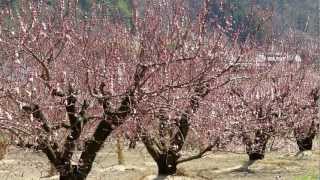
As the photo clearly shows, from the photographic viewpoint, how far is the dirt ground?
54.1 feet

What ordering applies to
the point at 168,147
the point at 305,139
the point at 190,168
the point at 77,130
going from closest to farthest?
the point at 77,130 → the point at 168,147 → the point at 190,168 → the point at 305,139

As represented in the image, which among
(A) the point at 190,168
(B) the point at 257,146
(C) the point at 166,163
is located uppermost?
(B) the point at 257,146

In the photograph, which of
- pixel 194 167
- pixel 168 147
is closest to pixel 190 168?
pixel 194 167

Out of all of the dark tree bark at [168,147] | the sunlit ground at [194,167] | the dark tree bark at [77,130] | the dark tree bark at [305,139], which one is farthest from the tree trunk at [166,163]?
the dark tree bark at [305,139]

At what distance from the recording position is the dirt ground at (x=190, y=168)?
1648 cm

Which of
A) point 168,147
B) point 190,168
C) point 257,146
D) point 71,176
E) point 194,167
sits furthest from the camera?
point 257,146

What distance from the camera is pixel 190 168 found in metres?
18.2

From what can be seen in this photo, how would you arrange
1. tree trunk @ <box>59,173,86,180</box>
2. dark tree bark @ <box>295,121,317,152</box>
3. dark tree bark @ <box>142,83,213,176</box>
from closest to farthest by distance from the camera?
tree trunk @ <box>59,173,86,180</box>, dark tree bark @ <box>142,83,213,176</box>, dark tree bark @ <box>295,121,317,152</box>

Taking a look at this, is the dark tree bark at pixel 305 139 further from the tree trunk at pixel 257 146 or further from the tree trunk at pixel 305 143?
the tree trunk at pixel 257 146

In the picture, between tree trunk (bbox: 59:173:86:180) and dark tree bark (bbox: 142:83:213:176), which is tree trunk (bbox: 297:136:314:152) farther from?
tree trunk (bbox: 59:173:86:180)

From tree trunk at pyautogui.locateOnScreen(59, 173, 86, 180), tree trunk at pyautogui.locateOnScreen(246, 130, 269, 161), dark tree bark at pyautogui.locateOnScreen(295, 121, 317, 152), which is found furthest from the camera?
dark tree bark at pyautogui.locateOnScreen(295, 121, 317, 152)

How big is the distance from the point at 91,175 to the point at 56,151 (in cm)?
697

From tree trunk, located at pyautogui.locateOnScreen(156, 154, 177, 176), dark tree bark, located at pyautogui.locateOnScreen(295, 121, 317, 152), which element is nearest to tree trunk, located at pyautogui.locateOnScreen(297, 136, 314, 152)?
dark tree bark, located at pyautogui.locateOnScreen(295, 121, 317, 152)

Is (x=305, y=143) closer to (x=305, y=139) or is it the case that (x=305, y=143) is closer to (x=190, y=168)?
(x=305, y=139)
